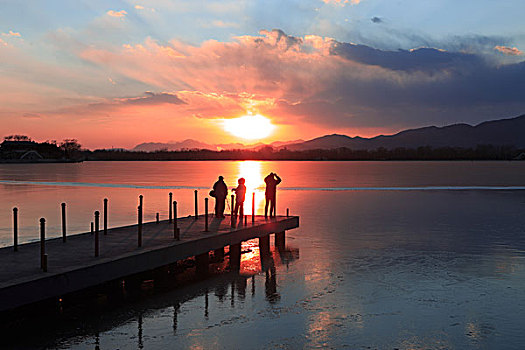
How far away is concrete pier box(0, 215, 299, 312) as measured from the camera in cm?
1104

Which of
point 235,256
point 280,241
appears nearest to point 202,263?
point 235,256

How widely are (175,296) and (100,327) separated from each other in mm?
3067

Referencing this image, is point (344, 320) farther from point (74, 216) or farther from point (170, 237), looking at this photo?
point (74, 216)

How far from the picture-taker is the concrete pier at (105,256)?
435 inches

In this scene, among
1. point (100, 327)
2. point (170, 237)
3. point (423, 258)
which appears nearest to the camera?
point (100, 327)

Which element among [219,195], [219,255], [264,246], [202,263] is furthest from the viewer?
[219,195]

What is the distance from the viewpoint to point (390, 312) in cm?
1289

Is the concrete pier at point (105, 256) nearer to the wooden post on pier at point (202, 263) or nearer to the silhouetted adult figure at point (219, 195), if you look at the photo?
the wooden post on pier at point (202, 263)

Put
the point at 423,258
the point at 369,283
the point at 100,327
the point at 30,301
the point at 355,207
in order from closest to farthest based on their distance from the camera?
the point at 30,301
the point at 100,327
the point at 369,283
the point at 423,258
the point at 355,207

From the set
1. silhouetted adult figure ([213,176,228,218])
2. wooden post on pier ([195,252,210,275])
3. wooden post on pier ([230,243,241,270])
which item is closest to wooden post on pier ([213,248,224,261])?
wooden post on pier ([230,243,241,270])

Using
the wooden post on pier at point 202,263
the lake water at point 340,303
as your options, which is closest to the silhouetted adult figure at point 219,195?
the lake water at point 340,303

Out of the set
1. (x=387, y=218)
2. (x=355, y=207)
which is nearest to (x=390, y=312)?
(x=387, y=218)

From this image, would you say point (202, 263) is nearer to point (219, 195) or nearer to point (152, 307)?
point (219, 195)

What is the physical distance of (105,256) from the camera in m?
13.6
